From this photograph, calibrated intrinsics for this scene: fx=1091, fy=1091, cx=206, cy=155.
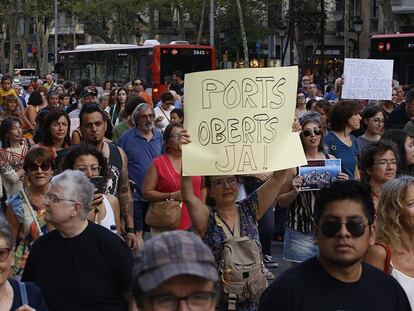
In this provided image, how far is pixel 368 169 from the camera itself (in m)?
6.55

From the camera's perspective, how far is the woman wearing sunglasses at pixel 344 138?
8.61 meters

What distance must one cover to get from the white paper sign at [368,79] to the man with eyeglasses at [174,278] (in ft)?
40.9

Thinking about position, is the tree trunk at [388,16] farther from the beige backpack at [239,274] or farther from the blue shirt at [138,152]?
the beige backpack at [239,274]

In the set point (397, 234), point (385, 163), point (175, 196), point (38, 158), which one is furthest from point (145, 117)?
point (397, 234)

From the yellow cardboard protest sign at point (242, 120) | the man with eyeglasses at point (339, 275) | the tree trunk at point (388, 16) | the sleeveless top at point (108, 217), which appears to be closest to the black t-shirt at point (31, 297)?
the man with eyeglasses at point (339, 275)

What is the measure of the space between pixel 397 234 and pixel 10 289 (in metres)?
1.67

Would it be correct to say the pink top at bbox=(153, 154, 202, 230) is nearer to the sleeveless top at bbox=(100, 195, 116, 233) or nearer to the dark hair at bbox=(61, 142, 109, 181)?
the dark hair at bbox=(61, 142, 109, 181)

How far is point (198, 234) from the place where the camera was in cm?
553

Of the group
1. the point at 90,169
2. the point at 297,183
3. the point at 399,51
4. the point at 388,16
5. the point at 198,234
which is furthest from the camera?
the point at 388,16

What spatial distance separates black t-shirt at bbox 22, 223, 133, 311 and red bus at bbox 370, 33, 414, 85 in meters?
20.8

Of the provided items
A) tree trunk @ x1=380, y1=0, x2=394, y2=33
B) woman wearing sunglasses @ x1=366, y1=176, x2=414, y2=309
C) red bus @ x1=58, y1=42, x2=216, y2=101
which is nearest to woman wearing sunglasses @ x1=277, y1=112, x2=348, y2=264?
woman wearing sunglasses @ x1=366, y1=176, x2=414, y2=309

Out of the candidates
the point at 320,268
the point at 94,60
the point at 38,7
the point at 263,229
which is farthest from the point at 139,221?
the point at 38,7

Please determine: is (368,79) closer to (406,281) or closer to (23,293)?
(406,281)

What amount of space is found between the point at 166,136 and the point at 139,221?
1.25 metres
